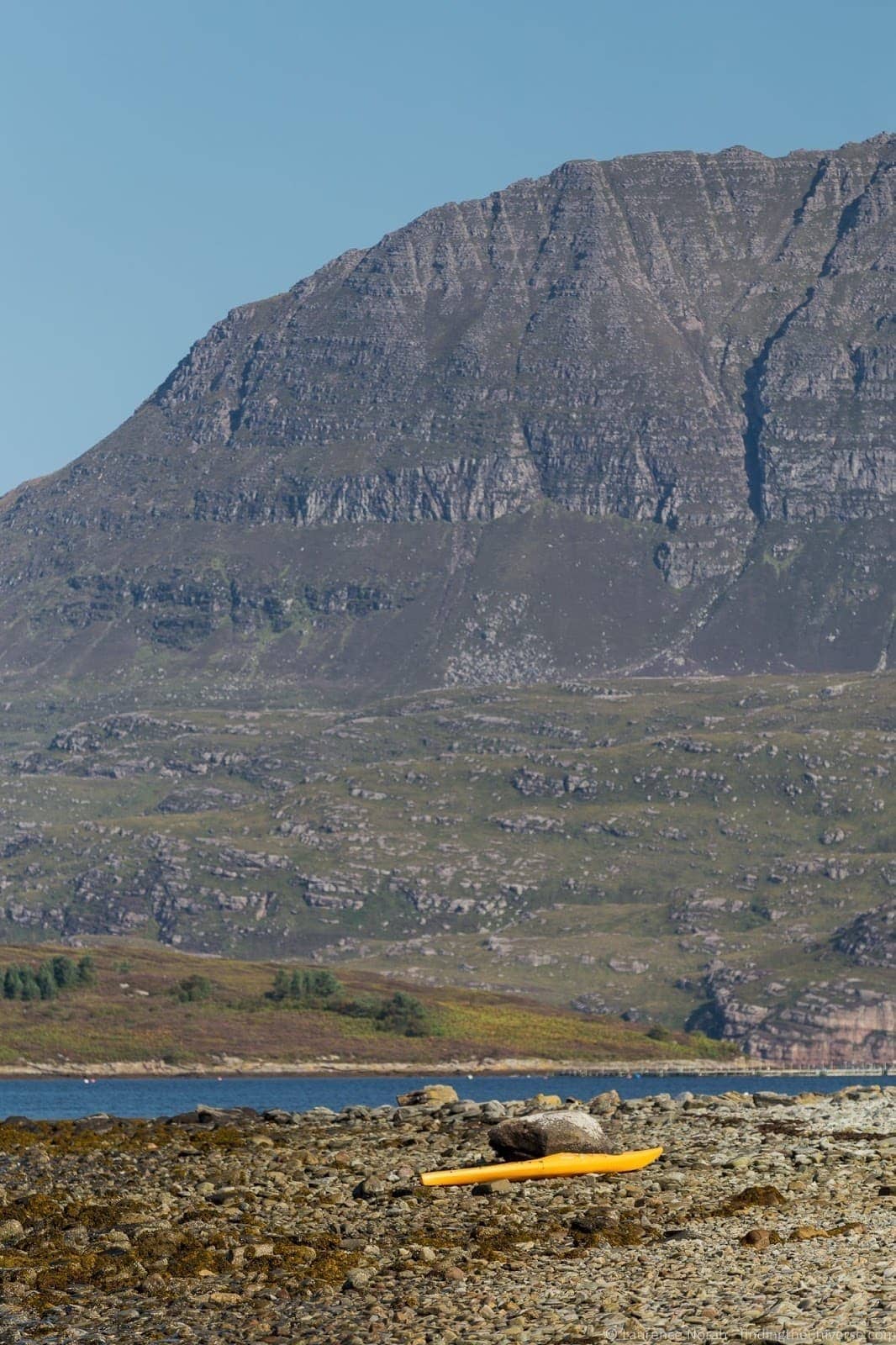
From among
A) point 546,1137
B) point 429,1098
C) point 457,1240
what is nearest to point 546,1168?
point 546,1137

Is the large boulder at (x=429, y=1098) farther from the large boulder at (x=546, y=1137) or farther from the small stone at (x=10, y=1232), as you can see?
the small stone at (x=10, y=1232)

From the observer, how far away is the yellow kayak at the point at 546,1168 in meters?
50.4

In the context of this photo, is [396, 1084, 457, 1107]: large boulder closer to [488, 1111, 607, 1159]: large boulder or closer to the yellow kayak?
[488, 1111, 607, 1159]: large boulder

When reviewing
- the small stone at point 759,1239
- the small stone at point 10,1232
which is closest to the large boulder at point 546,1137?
the small stone at point 759,1239

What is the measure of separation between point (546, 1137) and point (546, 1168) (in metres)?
1.08

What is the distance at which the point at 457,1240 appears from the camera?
44.8 m

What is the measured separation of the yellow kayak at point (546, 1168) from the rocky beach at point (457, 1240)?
14.0 inches

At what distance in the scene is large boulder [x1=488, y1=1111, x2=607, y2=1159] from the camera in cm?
5144

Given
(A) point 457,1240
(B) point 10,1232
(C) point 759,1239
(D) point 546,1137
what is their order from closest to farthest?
(C) point 759,1239 < (A) point 457,1240 < (B) point 10,1232 < (D) point 546,1137

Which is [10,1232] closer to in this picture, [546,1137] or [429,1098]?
[546,1137]

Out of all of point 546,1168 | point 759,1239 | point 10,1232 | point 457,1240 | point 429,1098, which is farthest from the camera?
point 429,1098

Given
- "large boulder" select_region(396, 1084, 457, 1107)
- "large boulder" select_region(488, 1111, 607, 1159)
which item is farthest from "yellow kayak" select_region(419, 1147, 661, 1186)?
"large boulder" select_region(396, 1084, 457, 1107)

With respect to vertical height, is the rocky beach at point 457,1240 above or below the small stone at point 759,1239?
below

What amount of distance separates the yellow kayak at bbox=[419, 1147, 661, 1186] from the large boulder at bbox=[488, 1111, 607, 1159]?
298 mm
